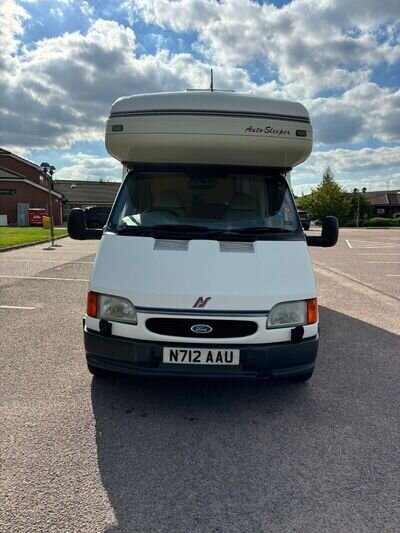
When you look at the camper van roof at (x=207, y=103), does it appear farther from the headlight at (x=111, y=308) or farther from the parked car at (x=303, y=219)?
the headlight at (x=111, y=308)

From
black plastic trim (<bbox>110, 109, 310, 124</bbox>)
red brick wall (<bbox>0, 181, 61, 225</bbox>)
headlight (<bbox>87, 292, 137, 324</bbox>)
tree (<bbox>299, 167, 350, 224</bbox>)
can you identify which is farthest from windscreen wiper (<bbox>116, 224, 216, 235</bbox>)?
tree (<bbox>299, 167, 350, 224</bbox>)

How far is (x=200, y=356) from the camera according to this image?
3221 millimetres

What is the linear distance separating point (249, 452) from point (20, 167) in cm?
4995

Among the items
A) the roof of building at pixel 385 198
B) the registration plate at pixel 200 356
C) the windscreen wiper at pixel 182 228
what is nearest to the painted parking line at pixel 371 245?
the windscreen wiper at pixel 182 228

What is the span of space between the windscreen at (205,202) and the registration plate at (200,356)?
116cm

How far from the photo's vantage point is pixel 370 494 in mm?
2520

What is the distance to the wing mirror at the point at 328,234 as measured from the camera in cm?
452

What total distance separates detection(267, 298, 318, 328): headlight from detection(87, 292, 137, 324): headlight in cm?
111

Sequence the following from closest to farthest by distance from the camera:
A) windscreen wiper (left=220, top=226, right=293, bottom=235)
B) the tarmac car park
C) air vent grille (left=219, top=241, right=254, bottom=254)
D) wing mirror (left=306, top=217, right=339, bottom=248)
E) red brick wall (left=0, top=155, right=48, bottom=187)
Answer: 1. the tarmac car park
2. air vent grille (left=219, top=241, right=254, bottom=254)
3. windscreen wiper (left=220, top=226, right=293, bottom=235)
4. wing mirror (left=306, top=217, right=339, bottom=248)
5. red brick wall (left=0, top=155, right=48, bottom=187)

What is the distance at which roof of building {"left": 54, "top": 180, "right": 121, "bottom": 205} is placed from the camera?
52.3 m

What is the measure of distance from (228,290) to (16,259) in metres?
11.9

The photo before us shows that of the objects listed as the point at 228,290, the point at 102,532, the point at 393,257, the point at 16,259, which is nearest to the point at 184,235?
the point at 228,290

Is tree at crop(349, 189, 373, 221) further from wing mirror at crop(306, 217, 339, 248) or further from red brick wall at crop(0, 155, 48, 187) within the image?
wing mirror at crop(306, 217, 339, 248)

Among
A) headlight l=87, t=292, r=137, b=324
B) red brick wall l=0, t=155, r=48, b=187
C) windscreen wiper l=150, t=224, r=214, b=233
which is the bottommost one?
headlight l=87, t=292, r=137, b=324
